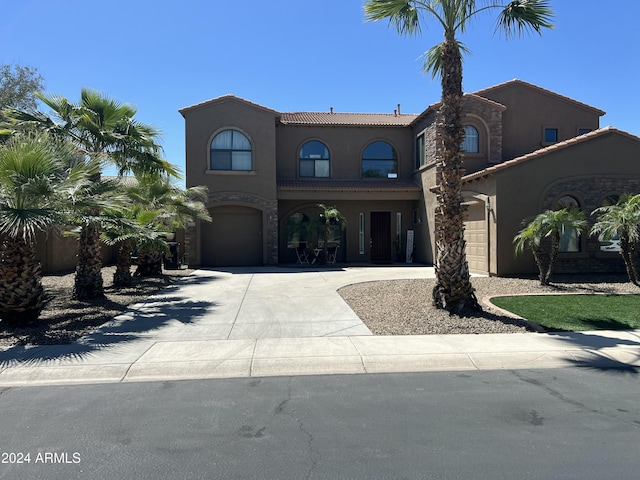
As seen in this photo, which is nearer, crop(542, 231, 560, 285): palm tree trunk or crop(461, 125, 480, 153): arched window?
crop(542, 231, 560, 285): palm tree trunk

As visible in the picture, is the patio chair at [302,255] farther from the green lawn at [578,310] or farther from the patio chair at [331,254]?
the green lawn at [578,310]

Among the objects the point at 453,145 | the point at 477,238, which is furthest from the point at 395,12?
the point at 477,238

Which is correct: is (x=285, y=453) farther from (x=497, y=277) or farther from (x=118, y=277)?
(x=497, y=277)

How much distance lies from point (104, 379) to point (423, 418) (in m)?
4.16

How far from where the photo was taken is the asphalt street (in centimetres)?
364

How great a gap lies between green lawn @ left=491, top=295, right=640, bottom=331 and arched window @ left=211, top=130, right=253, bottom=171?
1355 centimetres

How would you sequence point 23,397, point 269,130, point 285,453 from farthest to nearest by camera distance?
point 269,130 → point 23,397 → point 285,453

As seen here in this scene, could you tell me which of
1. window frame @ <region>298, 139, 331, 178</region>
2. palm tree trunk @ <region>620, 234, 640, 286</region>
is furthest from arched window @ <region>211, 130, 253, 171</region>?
palm tree trunk @ <region>620, 234, 640, 286</region>

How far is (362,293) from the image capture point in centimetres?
1229

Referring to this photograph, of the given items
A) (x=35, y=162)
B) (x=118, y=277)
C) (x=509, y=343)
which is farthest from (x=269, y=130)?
(x=509, y=343)

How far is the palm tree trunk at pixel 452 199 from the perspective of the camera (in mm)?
9289

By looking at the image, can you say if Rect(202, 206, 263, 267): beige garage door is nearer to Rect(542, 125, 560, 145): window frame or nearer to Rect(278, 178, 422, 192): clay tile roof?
Rect(278, 178, 422, 192): clay tile roof

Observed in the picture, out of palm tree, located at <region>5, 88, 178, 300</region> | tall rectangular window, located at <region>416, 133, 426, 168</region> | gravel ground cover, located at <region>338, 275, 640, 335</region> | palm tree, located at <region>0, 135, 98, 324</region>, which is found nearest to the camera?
palm tree, located at <region>0, 135, 98, 324</region>

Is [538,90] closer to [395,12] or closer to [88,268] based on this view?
[395,12]
